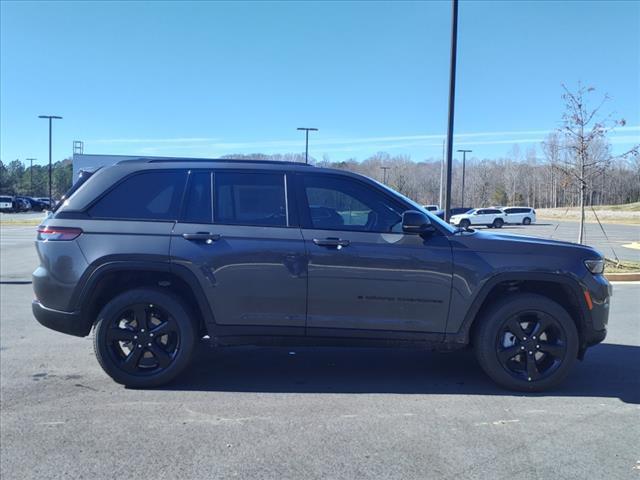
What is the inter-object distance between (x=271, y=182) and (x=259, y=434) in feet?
6.88

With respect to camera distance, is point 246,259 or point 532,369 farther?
point 532,369

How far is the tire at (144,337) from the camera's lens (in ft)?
15.1

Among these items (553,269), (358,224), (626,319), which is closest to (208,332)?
(358,224)

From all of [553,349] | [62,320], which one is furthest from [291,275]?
[553,349]

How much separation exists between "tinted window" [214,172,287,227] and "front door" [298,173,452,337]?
277mm

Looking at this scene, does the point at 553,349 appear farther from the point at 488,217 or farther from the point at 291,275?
the point at 488,217

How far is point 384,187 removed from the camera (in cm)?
477

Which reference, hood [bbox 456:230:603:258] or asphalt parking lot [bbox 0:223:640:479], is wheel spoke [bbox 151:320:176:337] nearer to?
asphalt parking lot [bbox 0:223:640:479]

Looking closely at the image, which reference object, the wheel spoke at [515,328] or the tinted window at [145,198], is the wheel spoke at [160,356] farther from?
the wheel spoke at [515,328]

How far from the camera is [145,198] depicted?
15.5 ft

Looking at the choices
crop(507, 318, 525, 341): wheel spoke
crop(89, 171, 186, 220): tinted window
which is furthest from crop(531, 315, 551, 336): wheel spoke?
crop(89, 171, 186, 220): tinted window

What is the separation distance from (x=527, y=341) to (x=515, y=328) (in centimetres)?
16

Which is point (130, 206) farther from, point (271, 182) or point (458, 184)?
point (458, 184)

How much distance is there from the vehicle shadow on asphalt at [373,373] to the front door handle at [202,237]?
51.9 inches
